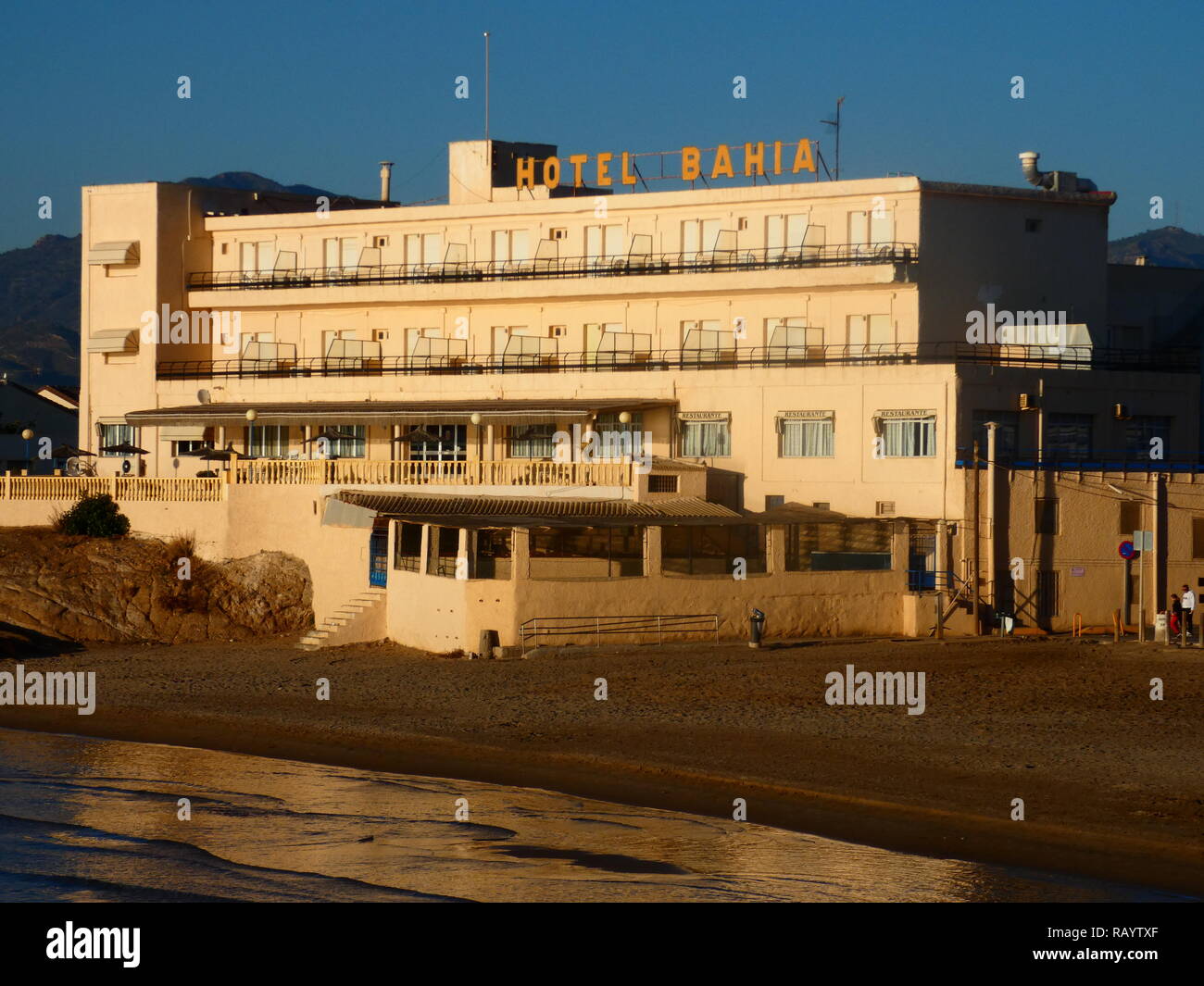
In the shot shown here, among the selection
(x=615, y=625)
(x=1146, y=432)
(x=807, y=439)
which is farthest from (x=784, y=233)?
(x=615, y=625)

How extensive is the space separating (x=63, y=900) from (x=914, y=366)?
101 ft

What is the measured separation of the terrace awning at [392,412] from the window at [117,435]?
59.0 inches

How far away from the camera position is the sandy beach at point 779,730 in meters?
26.8

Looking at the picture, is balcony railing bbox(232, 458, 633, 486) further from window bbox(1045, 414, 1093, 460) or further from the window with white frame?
window bbox(1045, 414, 1093, 460)

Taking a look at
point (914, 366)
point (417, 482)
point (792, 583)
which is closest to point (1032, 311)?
point (914, 366)

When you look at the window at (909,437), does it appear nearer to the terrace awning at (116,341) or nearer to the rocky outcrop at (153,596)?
the rocky outcrop at (153,596)

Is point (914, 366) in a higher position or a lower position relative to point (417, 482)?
higher

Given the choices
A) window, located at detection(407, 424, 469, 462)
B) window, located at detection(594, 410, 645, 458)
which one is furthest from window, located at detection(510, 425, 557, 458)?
window, located at detection(594, 410, 645, 458)

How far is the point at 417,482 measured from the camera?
167ft

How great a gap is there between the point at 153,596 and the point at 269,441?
33.7 feet

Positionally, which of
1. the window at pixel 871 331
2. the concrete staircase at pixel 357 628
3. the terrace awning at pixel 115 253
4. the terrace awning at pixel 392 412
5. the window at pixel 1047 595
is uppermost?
the terrace awning at pixel 115 253

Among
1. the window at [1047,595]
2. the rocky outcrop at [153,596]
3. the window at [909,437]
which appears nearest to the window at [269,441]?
the rocky outcrop at [153,596]
